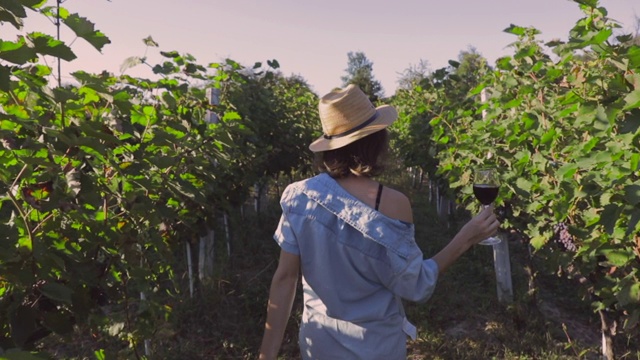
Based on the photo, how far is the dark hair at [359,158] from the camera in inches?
76.1

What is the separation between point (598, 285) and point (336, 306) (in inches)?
81.4

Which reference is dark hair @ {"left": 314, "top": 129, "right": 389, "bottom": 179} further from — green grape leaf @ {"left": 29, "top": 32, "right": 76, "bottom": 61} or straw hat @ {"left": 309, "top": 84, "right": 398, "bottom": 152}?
green grape leaf @ {"left": 29, "top": 32, "right": 76, "bottom": 61}

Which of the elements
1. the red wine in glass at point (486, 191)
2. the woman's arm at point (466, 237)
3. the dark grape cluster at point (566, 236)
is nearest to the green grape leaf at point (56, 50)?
the woman's arm at point (466, 237)

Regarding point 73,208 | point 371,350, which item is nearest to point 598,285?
point 371,350

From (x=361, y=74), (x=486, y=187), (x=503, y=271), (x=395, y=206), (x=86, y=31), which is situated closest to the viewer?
(x=86, y=31)

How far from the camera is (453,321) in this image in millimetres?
5359

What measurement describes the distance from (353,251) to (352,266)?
62mm

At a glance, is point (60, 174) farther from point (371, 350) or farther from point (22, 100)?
point (371, 350)

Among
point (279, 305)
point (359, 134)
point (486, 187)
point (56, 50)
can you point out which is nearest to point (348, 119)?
point (359, 134)

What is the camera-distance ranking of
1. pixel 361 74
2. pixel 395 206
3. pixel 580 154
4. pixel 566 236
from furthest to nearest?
pixel 361 74 → pixel 566 236 → pixel 580 154 → pixel 395 206

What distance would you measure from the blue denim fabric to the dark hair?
0.06m

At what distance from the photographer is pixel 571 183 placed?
3.02m

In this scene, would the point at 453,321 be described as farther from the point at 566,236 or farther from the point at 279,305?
the point at 279,305

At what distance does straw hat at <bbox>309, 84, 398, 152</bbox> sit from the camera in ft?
6.43
